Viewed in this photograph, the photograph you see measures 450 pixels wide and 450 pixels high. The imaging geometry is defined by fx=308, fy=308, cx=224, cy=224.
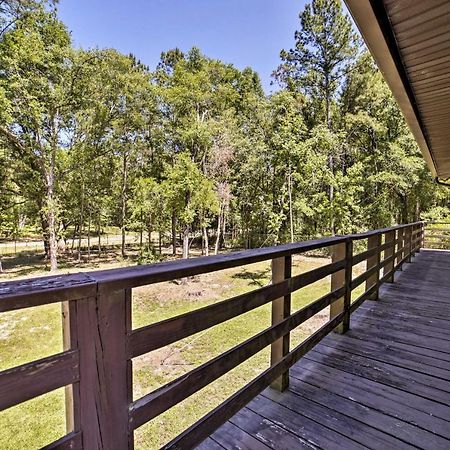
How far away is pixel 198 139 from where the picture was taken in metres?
12.9

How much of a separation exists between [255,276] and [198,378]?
11434mm

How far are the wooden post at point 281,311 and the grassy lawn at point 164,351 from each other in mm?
3340

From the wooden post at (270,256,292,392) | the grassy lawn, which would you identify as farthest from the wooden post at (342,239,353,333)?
the grassy lawn

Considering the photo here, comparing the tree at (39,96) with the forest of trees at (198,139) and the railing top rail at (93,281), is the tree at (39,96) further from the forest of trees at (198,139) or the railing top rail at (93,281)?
the railing top rail at (93,281)

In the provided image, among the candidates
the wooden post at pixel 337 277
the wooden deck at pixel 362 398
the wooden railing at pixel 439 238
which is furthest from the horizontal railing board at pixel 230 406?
the wooden railing at pixel 439 238

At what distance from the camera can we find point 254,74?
20.3 metres

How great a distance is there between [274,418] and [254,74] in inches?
854

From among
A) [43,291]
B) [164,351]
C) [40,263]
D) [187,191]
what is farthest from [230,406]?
[40,263]

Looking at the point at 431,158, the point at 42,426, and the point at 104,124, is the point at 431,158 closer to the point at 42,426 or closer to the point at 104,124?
the point at 42,426

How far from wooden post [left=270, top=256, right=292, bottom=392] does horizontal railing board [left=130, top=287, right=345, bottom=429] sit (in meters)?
0.05

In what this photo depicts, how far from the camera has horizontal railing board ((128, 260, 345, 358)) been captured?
3.48ft

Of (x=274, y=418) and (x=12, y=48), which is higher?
(x=12, y=48)

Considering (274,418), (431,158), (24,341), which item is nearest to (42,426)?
(24,341)

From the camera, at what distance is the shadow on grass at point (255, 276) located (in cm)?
1182
